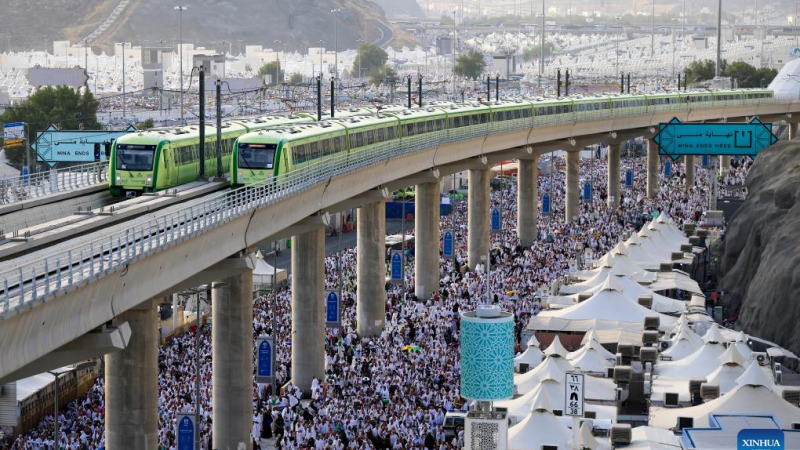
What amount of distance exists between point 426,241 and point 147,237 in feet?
136

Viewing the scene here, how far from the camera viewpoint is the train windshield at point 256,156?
48.4 m

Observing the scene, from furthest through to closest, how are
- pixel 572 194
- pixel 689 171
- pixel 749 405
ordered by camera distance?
pixel 689 171 < pixel 572 194 < pixel 749 405

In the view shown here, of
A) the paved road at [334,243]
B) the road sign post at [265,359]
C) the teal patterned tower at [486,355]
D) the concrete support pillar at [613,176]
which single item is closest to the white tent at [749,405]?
the teal patterned tower at [486,355]

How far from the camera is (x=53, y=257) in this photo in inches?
1165

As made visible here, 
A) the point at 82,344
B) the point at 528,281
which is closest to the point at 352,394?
the point at 82,344

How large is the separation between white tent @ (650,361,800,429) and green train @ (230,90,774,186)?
17.2 meters

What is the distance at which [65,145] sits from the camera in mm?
68438

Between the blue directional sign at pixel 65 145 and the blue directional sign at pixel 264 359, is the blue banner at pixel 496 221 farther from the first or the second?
the blue directional sign at pixel 264 359

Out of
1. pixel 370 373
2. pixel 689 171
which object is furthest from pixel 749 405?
pixel 689 171

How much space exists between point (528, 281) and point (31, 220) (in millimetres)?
35255

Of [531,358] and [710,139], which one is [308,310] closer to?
[531,358]

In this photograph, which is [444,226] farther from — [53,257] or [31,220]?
[53,257]

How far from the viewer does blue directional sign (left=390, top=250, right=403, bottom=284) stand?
223 feet

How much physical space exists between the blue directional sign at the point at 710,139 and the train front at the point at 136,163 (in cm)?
3523
